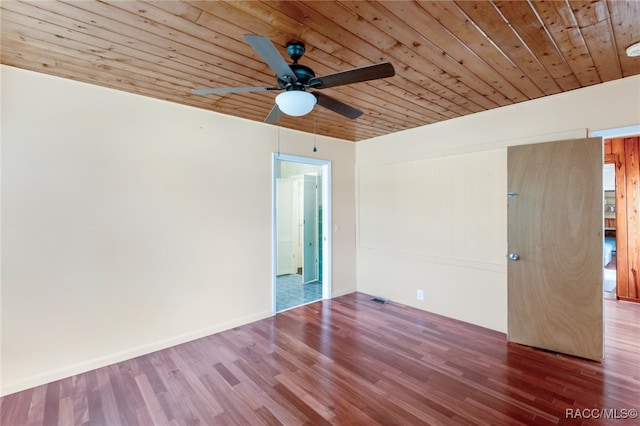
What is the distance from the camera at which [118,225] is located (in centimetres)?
277

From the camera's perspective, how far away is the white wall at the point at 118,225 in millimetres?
2338

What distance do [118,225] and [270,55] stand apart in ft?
7.39

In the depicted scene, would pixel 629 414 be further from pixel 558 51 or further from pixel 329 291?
pixel 329 291

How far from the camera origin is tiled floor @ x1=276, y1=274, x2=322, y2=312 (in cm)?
440

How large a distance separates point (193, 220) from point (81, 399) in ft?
5.65

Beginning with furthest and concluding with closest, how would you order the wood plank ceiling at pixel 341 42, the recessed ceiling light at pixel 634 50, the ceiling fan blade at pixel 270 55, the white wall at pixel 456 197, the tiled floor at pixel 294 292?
1. the tiled floor at pixel 294 292
2. the white wall at pixel 456 197
3. the recessed ceiling light at pixel 634 50
4. the wood plank ceiling at pixel 341 42
5. the ceiling fan blade at pixel 270 55

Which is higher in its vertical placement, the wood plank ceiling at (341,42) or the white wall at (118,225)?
the wood plank ceiling at (341,42)

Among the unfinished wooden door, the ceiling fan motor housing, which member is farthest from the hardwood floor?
the ceiling fan motor housing

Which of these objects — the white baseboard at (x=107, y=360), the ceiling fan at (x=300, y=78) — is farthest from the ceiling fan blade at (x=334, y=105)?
the white baseboard at (x=107, y=360)

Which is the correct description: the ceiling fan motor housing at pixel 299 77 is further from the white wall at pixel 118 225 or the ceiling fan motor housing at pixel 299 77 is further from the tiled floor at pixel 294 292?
the tiled floor at pixel 294 292

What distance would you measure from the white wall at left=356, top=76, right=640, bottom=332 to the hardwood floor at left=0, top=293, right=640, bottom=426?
2.17ft

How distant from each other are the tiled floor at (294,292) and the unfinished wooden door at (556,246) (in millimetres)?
2713

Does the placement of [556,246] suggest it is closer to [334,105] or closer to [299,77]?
[334,105]

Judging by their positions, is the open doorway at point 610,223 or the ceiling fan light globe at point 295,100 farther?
the open doorway at point 610,223
